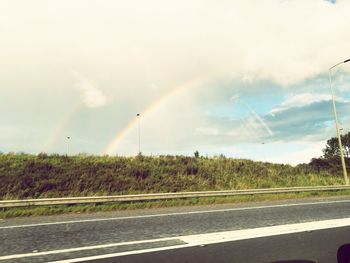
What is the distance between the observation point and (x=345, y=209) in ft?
41.7

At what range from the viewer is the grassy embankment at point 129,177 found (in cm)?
1809

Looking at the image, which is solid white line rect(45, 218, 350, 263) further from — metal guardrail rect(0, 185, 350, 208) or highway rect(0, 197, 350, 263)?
metal guardrail rect(0, 185, 350, 208)

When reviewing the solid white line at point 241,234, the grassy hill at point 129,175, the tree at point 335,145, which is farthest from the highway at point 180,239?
the tree at point 335,145

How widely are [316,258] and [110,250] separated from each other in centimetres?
361

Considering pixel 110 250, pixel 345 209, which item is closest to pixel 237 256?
pixel 110 250

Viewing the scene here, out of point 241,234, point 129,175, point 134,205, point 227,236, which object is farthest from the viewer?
point 129,175

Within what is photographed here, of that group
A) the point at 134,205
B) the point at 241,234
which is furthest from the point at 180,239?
the point at 134,205

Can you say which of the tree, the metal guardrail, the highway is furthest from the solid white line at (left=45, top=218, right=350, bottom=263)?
the tree

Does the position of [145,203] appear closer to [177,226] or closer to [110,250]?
[177,226]

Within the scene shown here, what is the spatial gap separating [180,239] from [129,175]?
55.9ft

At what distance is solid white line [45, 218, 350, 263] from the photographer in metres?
6.20

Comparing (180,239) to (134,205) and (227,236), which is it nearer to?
(227,236)

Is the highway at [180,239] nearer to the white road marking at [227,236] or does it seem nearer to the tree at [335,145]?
the white road marking at [227,236]

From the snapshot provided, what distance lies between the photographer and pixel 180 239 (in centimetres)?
731
